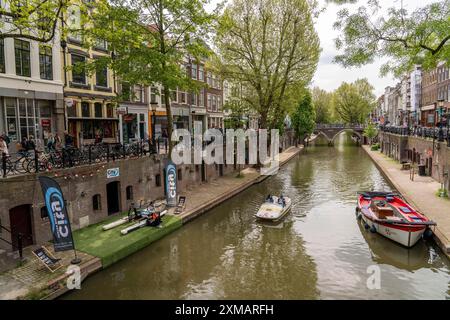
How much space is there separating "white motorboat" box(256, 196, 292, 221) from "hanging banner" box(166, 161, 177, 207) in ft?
18.9

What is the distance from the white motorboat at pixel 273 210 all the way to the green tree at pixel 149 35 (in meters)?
9.65

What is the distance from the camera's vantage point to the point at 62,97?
23734 mm

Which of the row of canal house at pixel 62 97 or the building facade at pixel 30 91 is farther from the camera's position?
the row of canal house at pixel 62 97

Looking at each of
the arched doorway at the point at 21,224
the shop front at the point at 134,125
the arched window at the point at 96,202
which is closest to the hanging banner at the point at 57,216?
the arched doorway at the point at 21,224

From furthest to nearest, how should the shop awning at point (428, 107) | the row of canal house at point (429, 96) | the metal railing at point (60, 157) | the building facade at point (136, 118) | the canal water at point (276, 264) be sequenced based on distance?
the shop awning at point (428, 107)
the row of canal house at point (429, 96)
the building facade at point (136, 118)
the metal railing at point (60, 157)
the canal water at point (276, 264)

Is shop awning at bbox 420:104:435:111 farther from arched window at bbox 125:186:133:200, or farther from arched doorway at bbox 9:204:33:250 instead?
arched doorway at bbox 9:204:33:250

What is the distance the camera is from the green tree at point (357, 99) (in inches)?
3821

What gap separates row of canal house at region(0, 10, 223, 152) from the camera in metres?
20.2

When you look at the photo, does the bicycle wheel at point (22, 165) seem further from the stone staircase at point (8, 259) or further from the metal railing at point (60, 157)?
the stone staircase at point (8, 259)

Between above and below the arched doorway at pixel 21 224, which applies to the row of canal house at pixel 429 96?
above

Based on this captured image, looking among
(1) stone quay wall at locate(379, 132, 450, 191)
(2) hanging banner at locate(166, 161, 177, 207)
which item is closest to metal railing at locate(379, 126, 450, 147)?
(1) stone quay wall at locate(379, 132, 450, 191)

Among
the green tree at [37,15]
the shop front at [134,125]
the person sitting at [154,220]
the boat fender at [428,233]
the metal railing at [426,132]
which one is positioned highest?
the green tree at [37,15]

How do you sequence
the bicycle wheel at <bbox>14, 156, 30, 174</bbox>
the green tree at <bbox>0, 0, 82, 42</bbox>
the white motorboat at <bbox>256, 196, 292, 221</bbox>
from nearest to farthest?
the green tree at <bbox>0, 0, 82, 42</bbox> < the bicycle wheel at <bbox>14, 156, 30, 174</bbox> < the white motorboat at <bbox>256, 196, 292, 221</bbox>

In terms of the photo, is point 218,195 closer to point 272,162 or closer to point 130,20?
point 130,20
